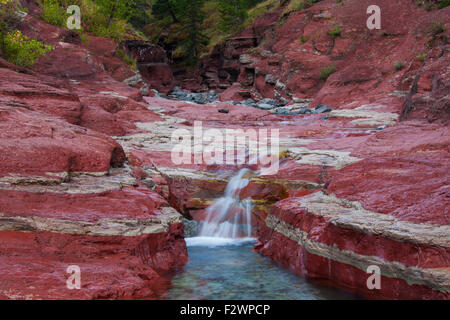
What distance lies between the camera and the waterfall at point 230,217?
8.45 m

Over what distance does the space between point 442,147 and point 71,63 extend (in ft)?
46.1

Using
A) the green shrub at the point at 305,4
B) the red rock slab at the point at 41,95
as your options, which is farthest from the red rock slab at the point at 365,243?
the green shrub at the point at 305,4

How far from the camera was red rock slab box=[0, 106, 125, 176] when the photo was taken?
548cm

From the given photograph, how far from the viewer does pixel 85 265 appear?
4.52 meters

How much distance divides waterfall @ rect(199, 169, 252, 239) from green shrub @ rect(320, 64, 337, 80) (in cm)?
1611

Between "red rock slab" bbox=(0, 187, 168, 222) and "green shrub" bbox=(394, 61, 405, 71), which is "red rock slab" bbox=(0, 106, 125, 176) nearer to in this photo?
"red rock slab" bbox=(0, 187, 168, 222)

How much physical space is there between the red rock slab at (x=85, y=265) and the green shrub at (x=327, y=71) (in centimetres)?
2006

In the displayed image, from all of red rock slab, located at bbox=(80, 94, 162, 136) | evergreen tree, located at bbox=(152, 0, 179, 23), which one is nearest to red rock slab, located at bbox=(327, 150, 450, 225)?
red rock slab, located at bbox=(80, 94, 162, 136)

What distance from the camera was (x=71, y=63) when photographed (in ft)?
53.4

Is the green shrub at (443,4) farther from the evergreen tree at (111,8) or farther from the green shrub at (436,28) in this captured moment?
the evergreen tree at (111,8)

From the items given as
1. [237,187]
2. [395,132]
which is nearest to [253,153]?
[237,187]

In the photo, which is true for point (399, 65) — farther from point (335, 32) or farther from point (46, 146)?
point (46, 146)

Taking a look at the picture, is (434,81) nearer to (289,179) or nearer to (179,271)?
(289,179)
